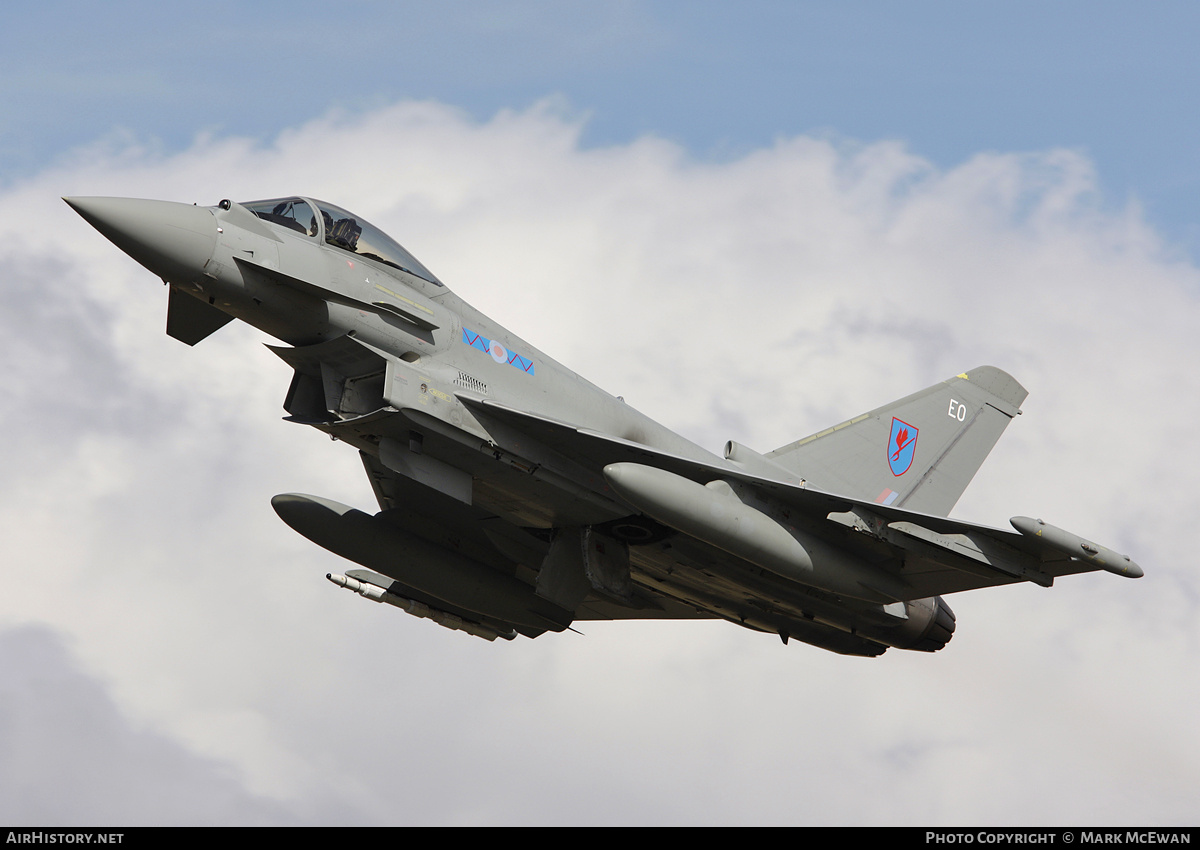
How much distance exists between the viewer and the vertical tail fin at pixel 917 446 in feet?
63.8

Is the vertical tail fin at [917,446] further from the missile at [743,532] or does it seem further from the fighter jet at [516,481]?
the missile at [743,532]

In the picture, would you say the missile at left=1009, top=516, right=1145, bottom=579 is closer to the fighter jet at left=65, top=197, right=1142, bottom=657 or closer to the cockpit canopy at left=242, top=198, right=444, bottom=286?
the fighter jet at left=65, top=197, right=1142, bottom=657

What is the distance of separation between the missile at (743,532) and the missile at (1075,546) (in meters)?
2.37

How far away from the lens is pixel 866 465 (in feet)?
64.9

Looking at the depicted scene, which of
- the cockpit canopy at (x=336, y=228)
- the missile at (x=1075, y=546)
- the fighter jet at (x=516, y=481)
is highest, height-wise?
the cockpit canopy at (x=336, y=228)

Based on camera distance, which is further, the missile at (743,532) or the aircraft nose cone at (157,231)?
the missile at (743,532)

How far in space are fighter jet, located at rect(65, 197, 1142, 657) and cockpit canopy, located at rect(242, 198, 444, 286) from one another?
0.03 meters

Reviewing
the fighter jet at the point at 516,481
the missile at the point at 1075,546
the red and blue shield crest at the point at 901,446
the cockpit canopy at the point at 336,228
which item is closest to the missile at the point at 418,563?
the fighter jet at the point at 516,481

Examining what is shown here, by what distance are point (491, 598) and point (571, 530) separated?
8.44ft

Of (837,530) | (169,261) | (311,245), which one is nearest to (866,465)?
(837,530)

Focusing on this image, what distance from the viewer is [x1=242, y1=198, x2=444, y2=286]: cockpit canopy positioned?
49.8 ft

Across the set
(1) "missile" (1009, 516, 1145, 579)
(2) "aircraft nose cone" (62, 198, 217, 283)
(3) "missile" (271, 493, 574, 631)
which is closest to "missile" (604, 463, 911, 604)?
(1) "missile" (1009, 516, 1145, 579)

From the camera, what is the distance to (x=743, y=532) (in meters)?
15.2

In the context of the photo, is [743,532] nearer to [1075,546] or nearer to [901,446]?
[1075,546]
